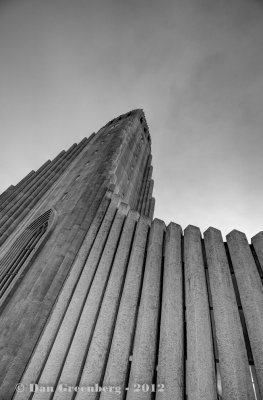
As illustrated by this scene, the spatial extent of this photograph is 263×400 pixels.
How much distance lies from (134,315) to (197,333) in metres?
1.61

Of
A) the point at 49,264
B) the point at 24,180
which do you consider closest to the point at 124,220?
the point at 49,264

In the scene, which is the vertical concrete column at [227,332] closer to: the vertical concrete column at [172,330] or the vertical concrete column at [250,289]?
the vertical concrete column at [250,289]

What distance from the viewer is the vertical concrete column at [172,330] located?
400cm

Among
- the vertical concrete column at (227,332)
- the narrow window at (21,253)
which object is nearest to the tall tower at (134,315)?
the vertical concrete column at (227,332)

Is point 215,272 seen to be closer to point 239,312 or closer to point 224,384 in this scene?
point 239,312

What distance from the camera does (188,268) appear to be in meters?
5.89

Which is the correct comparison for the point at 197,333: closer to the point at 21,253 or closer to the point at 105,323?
the point at 105,323

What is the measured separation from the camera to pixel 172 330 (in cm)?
477

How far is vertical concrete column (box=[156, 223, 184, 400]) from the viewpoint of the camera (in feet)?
13.1

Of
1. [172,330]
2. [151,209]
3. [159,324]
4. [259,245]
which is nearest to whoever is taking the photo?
[172,330]

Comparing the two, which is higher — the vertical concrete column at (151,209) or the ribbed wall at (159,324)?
the vertical concrete column at (151,209)

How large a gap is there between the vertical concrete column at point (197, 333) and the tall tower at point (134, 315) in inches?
0.7

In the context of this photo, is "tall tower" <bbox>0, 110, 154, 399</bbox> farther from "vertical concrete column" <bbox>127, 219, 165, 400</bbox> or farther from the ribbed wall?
"vertical concrete column" <bbox>127, 219, 165, 400</bbox>

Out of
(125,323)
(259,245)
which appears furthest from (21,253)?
(259,245)
